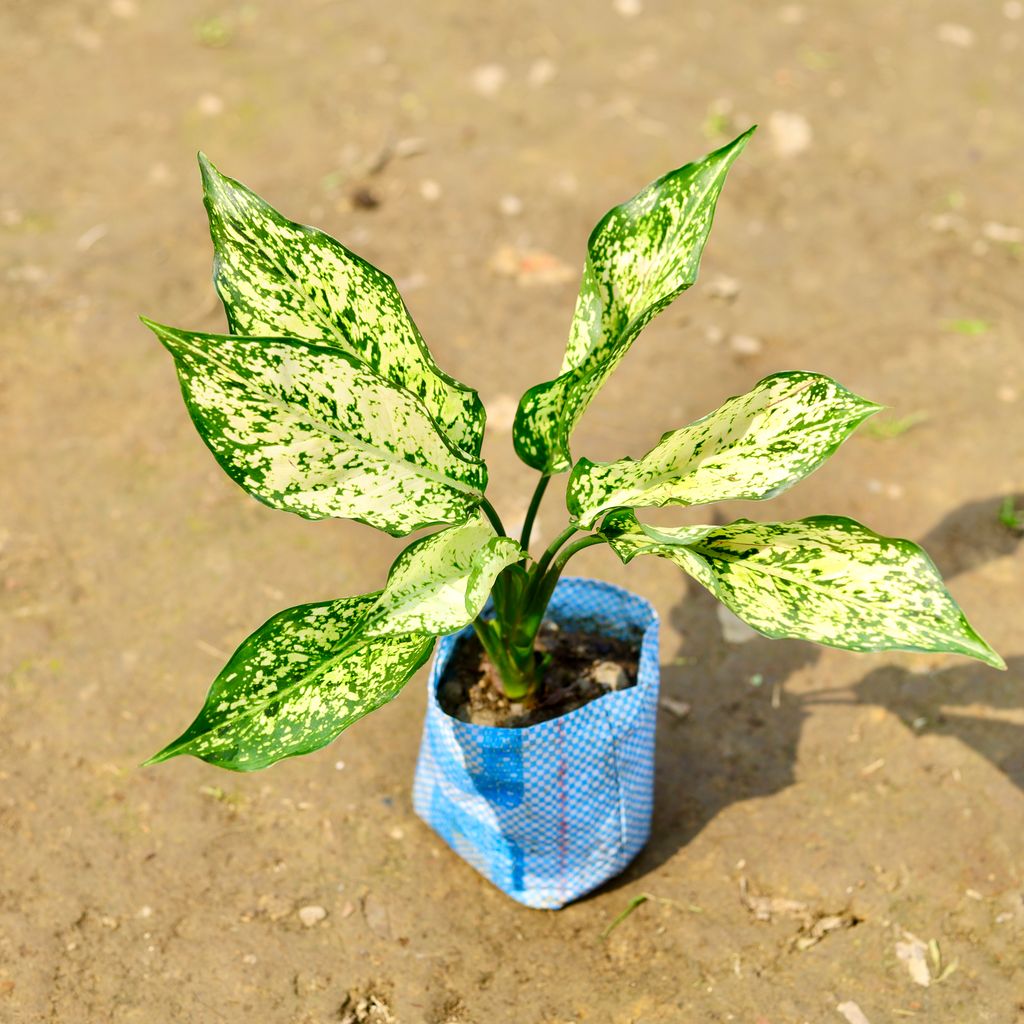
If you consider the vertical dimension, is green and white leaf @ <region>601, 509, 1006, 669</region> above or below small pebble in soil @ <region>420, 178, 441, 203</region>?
above

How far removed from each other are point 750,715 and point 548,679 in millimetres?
479

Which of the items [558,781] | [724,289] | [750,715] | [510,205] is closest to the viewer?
[558,781]

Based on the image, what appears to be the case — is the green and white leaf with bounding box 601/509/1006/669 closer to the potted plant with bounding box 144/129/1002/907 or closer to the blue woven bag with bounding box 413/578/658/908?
the potted plant with bounding box 144/129/1002/907

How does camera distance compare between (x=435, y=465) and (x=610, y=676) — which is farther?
(x=610, y=676)

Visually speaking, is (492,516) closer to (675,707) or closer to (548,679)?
(548,679)

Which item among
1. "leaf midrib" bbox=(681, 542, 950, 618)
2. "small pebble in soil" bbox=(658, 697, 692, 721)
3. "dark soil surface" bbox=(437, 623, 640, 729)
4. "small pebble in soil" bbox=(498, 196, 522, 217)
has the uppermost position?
"leaf midrib" bbox=(681, 542, 950, 618)

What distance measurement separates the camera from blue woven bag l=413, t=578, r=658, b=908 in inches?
57.2

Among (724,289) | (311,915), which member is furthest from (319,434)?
(724,289)

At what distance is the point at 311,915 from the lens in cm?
165

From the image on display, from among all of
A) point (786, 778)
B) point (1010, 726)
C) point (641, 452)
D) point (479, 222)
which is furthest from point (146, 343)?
point (1010, 726)

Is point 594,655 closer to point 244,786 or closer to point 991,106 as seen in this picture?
point 244,786

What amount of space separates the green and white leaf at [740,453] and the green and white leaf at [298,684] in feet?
0.85

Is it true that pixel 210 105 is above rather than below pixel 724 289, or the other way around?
above

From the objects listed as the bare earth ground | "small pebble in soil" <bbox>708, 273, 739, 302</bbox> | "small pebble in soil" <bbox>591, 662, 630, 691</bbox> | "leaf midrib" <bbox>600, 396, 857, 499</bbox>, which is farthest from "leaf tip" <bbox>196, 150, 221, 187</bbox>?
"small pebble in soil" <bbox>708, 273, 739, 302</bbox>
